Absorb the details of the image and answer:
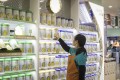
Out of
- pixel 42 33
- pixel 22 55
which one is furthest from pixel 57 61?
pixel 22 55

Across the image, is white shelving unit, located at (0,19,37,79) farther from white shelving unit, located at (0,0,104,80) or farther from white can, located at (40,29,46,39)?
white can, located at (40,29,46,39)

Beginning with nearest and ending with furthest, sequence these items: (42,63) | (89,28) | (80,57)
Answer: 1. (80,57)
2. (42,63)
3. (89,28)

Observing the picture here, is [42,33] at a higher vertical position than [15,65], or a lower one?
higher

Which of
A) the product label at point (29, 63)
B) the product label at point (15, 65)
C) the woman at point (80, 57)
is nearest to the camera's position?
the woman at point (80, 57)

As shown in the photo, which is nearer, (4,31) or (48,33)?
(4,31)

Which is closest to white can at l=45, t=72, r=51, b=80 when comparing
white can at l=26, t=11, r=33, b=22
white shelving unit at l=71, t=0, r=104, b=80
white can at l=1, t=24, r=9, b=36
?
white can at l=26, t=11, r=33, b=22

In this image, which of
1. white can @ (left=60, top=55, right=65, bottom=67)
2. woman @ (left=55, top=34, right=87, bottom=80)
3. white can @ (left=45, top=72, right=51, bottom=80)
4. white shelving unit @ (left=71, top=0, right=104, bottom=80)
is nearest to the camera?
woman @ (left=55, top=34, right=87, bottom=80)

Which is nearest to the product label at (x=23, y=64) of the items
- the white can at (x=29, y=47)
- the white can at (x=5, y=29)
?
the white can at (x=29, y=47)

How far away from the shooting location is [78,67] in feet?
13.2

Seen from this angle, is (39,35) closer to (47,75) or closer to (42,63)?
(42,63)

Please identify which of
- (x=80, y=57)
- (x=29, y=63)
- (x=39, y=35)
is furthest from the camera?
(x=39, y=35)

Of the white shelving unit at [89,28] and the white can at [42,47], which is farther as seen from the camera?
the white shelving unit at [89,28]

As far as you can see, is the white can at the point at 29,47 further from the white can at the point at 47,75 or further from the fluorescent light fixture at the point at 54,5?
the fluorescent light fixture at the point at 54,5

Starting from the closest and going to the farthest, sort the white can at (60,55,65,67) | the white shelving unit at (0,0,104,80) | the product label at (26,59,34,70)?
1. the product label at (26,59,34,70)
2. the white shelving unit at (0,0,104,80)
3. the white can at (60,55,65,67)
